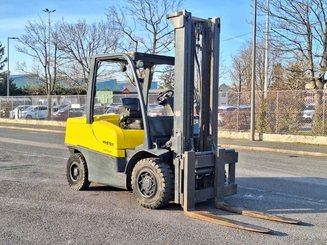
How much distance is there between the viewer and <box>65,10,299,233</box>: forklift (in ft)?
21.7

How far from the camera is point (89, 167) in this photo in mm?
8141

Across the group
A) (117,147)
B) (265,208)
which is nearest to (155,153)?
(117,147)

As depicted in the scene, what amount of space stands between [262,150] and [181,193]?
12.0 metres

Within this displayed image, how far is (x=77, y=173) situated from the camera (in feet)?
27.9

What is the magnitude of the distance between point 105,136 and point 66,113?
27992mm

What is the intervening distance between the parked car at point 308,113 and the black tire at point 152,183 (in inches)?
580

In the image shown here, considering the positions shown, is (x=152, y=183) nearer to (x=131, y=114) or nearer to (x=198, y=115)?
(x=198, y=115)

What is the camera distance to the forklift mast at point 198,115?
657 cm

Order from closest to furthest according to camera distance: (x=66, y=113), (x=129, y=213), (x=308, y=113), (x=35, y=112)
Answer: (x=129, y=213) → (x=308, y=113) → (x=66, y=113) → (x=35, y=112)

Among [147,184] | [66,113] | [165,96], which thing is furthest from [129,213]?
[66,113]

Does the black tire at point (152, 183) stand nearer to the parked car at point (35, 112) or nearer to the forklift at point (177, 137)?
the forklift at point (177, 137)

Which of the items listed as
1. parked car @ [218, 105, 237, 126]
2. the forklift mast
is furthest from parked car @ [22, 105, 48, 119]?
the forklift mast

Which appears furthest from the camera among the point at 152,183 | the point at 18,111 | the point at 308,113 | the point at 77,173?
the point at 18,111

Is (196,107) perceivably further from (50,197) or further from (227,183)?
(50,197)
